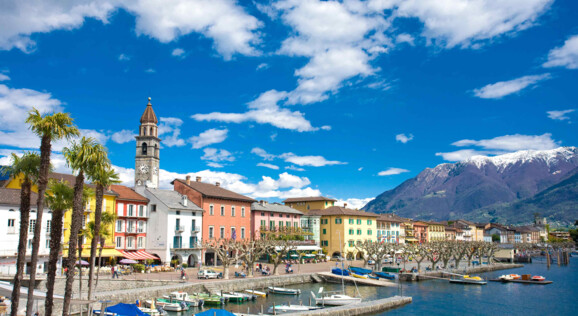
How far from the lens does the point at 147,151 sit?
3553 inches

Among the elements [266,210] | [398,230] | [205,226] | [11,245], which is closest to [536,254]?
[398,230]

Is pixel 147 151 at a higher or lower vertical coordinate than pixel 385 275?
higher

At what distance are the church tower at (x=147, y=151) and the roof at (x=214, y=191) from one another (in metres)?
10.7

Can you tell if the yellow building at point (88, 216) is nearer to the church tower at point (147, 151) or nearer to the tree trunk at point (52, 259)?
the church tower at point (147, 151)

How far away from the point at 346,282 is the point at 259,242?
13215 millimetres

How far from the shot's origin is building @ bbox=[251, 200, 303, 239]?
293 feet

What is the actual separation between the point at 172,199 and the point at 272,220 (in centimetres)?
2466

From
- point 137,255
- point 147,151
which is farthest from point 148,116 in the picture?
point 137,255

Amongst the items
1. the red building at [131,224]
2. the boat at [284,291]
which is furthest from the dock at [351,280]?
the red building at [131,224]

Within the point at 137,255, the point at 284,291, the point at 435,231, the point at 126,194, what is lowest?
the point at 284,291

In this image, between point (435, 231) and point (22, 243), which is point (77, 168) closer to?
point (22, 243)

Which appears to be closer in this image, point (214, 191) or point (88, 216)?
point (88, 216)

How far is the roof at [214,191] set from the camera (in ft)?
260

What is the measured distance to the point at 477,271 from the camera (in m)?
92.7
